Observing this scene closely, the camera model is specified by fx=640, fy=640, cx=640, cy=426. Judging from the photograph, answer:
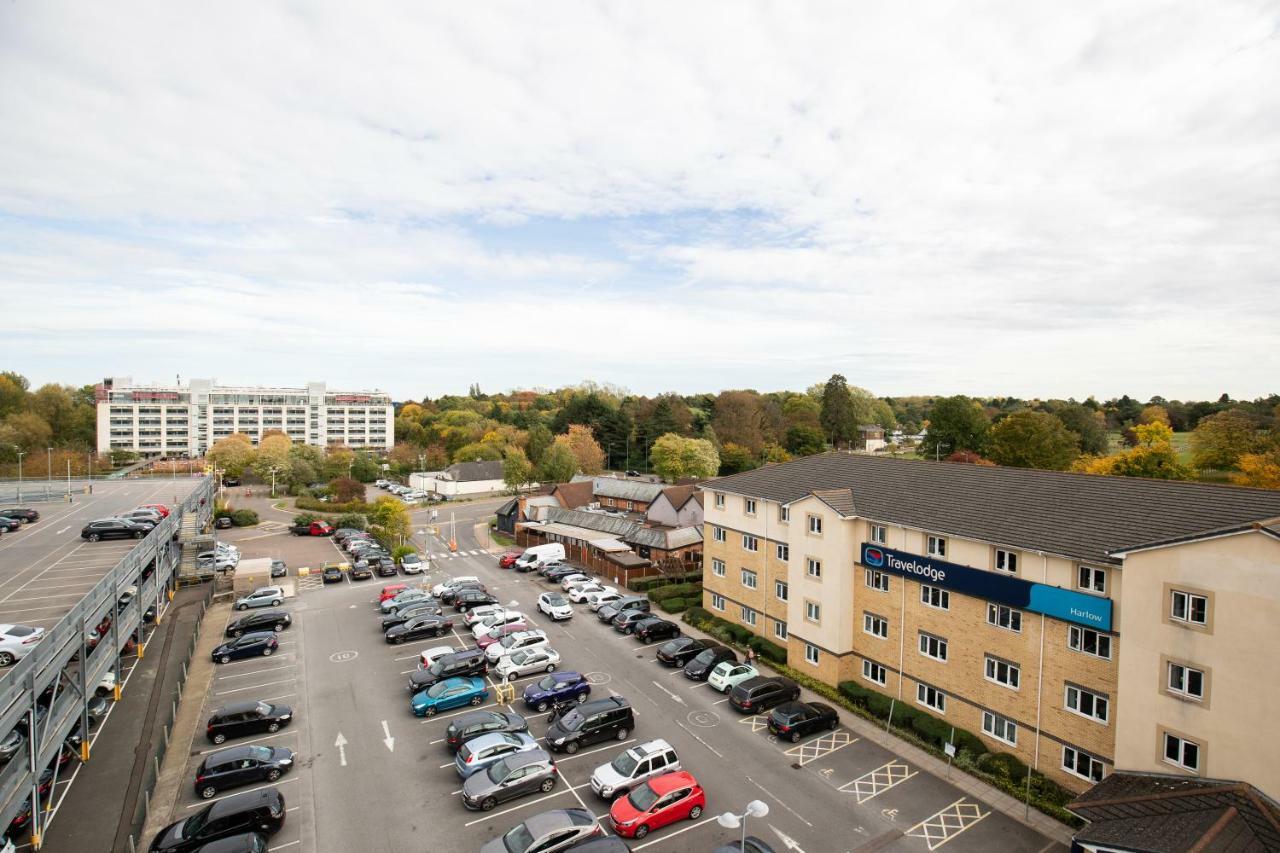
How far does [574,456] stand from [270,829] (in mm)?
78675

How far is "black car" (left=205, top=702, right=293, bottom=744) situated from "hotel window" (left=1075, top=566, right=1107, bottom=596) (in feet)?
101

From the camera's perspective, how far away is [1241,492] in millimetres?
20938

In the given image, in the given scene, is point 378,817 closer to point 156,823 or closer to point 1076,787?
point 156,823

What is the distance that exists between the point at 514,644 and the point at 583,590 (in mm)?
10763

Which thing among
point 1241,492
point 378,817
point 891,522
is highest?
point 1241,492

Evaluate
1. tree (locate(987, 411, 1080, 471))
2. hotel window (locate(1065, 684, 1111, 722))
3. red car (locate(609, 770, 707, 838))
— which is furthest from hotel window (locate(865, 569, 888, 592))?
tree (locate(987, 411, 1080, 471))

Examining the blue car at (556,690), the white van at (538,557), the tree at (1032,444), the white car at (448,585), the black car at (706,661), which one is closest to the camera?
the blue car at (556,690)

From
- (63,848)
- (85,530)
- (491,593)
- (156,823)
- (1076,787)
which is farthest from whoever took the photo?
(491,593)

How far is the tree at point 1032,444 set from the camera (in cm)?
7638

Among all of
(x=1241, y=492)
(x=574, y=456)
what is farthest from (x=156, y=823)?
(x=574, y=456)

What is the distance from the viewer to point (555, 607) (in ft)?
133

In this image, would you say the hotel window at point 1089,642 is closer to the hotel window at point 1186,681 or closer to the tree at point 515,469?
the hotel window at point 1186,681

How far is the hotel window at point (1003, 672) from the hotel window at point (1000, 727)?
134 centimetres

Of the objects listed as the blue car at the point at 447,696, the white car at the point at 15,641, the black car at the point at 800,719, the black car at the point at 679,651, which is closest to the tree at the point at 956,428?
the black car at the point at 679,651
